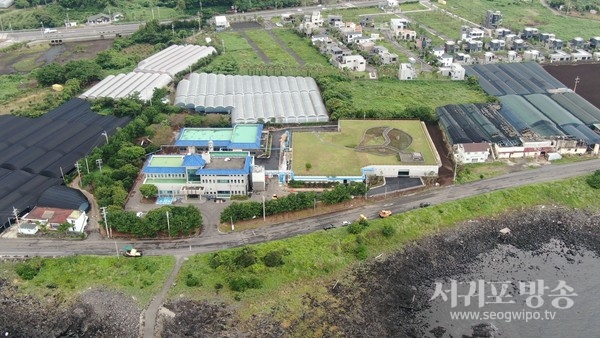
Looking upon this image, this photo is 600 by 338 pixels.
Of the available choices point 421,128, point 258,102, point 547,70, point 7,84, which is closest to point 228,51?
point 258,102

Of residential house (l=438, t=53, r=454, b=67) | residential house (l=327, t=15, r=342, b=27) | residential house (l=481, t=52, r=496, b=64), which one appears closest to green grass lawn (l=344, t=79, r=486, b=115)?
residential house (l=438, t=53, r=454, b=67)

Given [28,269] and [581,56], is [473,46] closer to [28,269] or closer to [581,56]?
[581,56]

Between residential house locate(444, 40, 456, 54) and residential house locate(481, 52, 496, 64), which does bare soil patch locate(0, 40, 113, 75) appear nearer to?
residential house locate(444, 40, 456, 54)

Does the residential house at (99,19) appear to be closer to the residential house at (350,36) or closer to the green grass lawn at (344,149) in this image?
the residential house at (350,36)

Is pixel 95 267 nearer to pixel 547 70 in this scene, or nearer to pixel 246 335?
pixel 246 335

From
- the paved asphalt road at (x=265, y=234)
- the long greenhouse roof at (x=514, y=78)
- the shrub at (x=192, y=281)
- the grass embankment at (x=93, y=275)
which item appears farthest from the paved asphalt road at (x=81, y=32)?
the shrub at (x=192, y=281)
